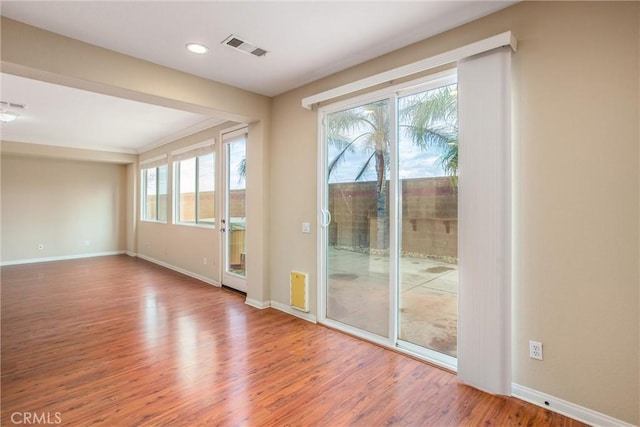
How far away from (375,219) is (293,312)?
1.61 metres

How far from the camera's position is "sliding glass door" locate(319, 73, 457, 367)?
2.61m

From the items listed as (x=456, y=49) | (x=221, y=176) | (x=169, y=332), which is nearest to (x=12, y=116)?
(x=221, y=176)

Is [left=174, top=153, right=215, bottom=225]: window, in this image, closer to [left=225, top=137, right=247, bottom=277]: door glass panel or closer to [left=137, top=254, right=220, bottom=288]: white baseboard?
[left=225, top=137, right=247, bottom=277]: door glass panel

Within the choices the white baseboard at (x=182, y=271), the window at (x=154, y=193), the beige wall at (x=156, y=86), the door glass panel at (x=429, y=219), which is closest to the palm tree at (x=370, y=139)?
the door glass panel at (x=429, y=219)

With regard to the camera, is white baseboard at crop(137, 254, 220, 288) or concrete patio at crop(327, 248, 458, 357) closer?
concrete patio at crop(327, 248, 458, 357)

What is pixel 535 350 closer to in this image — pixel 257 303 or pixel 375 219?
pixel 375 219

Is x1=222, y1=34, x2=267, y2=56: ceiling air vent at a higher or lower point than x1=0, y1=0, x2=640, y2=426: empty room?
higher

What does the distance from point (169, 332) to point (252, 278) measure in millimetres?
1205

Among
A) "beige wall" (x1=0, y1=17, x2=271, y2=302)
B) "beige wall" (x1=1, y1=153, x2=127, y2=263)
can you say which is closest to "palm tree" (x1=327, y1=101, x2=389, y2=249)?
"beige wall" (x1=0, y1=17, x2=271, y2=302)

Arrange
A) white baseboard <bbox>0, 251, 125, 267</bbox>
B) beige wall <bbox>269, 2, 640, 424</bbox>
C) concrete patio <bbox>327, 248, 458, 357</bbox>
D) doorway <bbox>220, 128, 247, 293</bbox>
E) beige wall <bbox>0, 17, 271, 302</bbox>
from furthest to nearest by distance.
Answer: white baseboard <bbox>0, 251, 125, 267</bbox>, doorway <bbox>220, 128, 247, 293</bbox>, concrete patio <bbox>327, 248, 458, 357</bbox>, beige wall <bbox>0, 17, 271, 302</bbox>, beige wall <bbox>269, 2, 640, 424</bbox>

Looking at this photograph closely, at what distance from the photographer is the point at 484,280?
223cm

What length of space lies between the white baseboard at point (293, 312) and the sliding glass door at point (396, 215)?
0.23 m

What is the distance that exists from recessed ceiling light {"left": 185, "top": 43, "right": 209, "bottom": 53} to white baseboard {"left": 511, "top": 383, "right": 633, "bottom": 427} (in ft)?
11.6

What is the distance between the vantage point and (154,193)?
24.3ft
